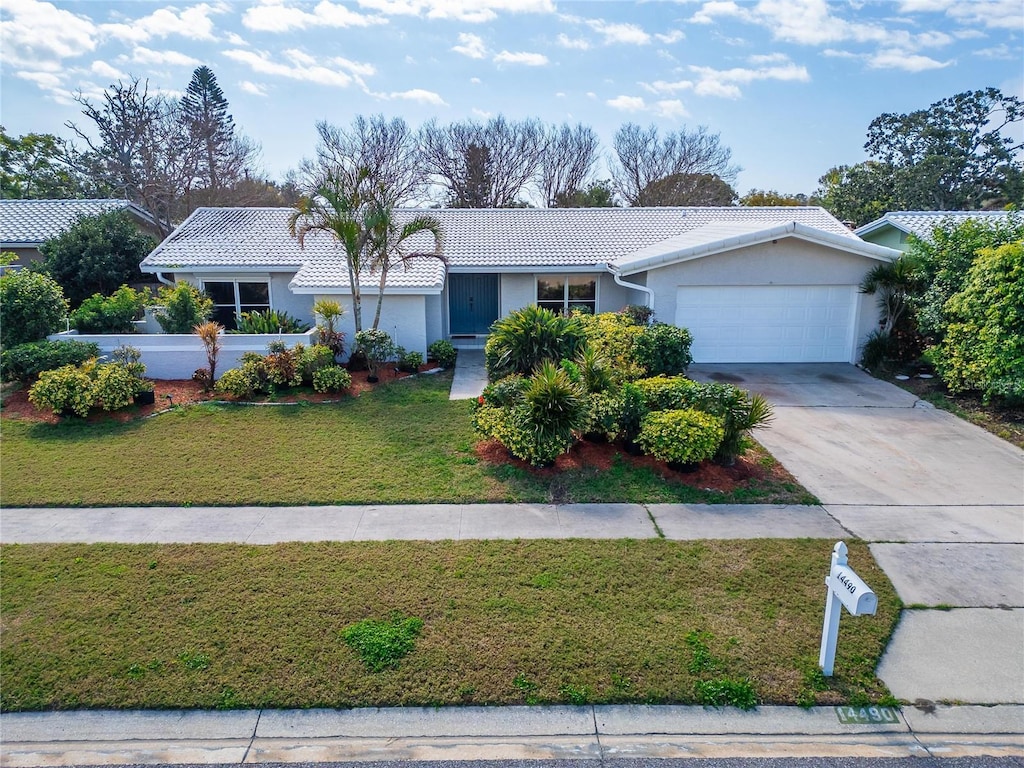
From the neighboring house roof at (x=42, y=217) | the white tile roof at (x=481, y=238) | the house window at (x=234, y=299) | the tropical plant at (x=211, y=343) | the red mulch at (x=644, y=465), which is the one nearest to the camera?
the red mulch at (x=644, y=465)

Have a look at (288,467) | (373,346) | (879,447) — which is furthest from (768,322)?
(288,467)

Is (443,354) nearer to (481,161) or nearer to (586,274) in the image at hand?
(586,274)

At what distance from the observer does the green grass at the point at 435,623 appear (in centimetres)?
476

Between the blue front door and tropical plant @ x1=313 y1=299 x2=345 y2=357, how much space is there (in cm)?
473

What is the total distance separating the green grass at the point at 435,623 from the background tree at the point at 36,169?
35133 millimetres

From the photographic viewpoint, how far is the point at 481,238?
775 inches

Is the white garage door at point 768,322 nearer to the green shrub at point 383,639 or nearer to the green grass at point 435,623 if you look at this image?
the green grass at point 435,623

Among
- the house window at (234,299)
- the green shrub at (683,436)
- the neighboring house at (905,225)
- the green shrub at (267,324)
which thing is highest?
the neighboring house at (905,225)

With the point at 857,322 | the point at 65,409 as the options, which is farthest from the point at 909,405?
the point at 65,409

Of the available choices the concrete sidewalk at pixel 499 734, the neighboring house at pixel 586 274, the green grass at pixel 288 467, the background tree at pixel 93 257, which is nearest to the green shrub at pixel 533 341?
the green grass at pixel 288 467

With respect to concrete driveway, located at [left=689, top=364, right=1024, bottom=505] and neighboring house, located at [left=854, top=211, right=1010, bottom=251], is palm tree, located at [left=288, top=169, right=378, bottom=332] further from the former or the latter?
neighboring house, located at [left=854, top=211, right=1010, bottom=251]

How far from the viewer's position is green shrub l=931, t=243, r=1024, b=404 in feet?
36.8

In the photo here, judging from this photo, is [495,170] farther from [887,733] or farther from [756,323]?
[887,733]

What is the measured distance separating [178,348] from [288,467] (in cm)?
661
